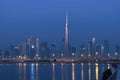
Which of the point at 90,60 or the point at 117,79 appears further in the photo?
the point at 90,60

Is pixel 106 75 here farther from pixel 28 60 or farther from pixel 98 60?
pixel 28 60

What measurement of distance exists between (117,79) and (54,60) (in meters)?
173

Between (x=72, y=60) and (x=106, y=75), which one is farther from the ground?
(x=106, y=75)

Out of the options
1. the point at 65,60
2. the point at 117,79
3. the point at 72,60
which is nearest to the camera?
the point at 117,79

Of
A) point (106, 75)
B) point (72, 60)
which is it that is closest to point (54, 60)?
point (72, 60)

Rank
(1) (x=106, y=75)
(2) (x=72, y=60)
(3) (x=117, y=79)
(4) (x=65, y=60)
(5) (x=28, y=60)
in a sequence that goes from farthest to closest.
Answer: (5) (x=28, y=60) < (2) (x=72, y=60) < (4) (x=65, y=60) < (1) (x=106, y=75) < (3) (x=117, y=79)

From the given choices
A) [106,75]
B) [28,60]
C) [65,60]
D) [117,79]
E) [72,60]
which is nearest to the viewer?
[117,79]

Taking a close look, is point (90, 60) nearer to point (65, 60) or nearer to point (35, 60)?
point (65, 60)

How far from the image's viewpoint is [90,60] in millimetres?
174500

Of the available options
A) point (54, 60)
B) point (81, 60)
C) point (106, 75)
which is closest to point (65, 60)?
point (81, 60)

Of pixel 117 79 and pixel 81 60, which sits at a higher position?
pixel 117 79

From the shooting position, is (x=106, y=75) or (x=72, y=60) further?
(x=72, y=60)

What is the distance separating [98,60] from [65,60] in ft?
49.9

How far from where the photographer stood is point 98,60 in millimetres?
176375
